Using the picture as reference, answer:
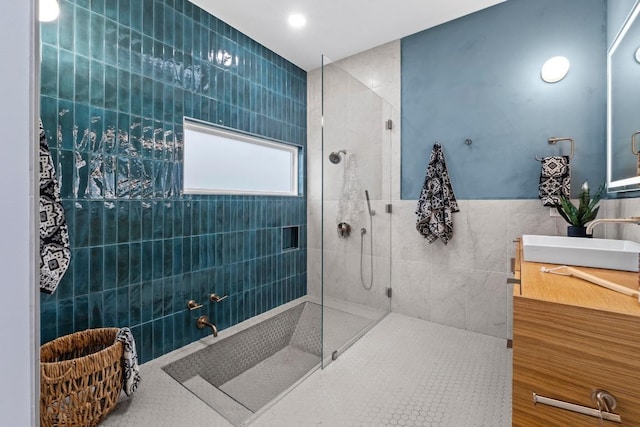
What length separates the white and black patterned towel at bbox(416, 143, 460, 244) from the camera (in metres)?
2.32

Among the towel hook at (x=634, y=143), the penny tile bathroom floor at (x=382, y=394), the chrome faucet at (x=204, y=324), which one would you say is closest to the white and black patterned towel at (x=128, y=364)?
the penny tile bathroom floor at (x=382, y=394)

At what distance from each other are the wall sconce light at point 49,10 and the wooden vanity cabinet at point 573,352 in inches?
94.2

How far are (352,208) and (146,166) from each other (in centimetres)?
148

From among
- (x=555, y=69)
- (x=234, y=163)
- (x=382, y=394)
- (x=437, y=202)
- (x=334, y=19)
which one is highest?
(x=334, y=19)

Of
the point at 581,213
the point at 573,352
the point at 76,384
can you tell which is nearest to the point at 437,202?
the point at 581,213

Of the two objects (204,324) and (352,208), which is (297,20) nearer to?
(352,208)

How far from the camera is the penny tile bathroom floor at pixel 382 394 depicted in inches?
55.4

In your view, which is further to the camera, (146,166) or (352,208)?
(352,208)

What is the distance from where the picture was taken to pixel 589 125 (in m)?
1.88

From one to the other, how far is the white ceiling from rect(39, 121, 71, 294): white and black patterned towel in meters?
1.71

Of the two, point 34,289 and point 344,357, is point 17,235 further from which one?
point 344,357

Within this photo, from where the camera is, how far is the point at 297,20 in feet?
7.69

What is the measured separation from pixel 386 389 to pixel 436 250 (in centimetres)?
123

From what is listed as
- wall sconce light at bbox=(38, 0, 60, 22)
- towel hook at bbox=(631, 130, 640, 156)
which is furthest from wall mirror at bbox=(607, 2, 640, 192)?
wall sconce light at bbox=(38, 0, 60, 22)
